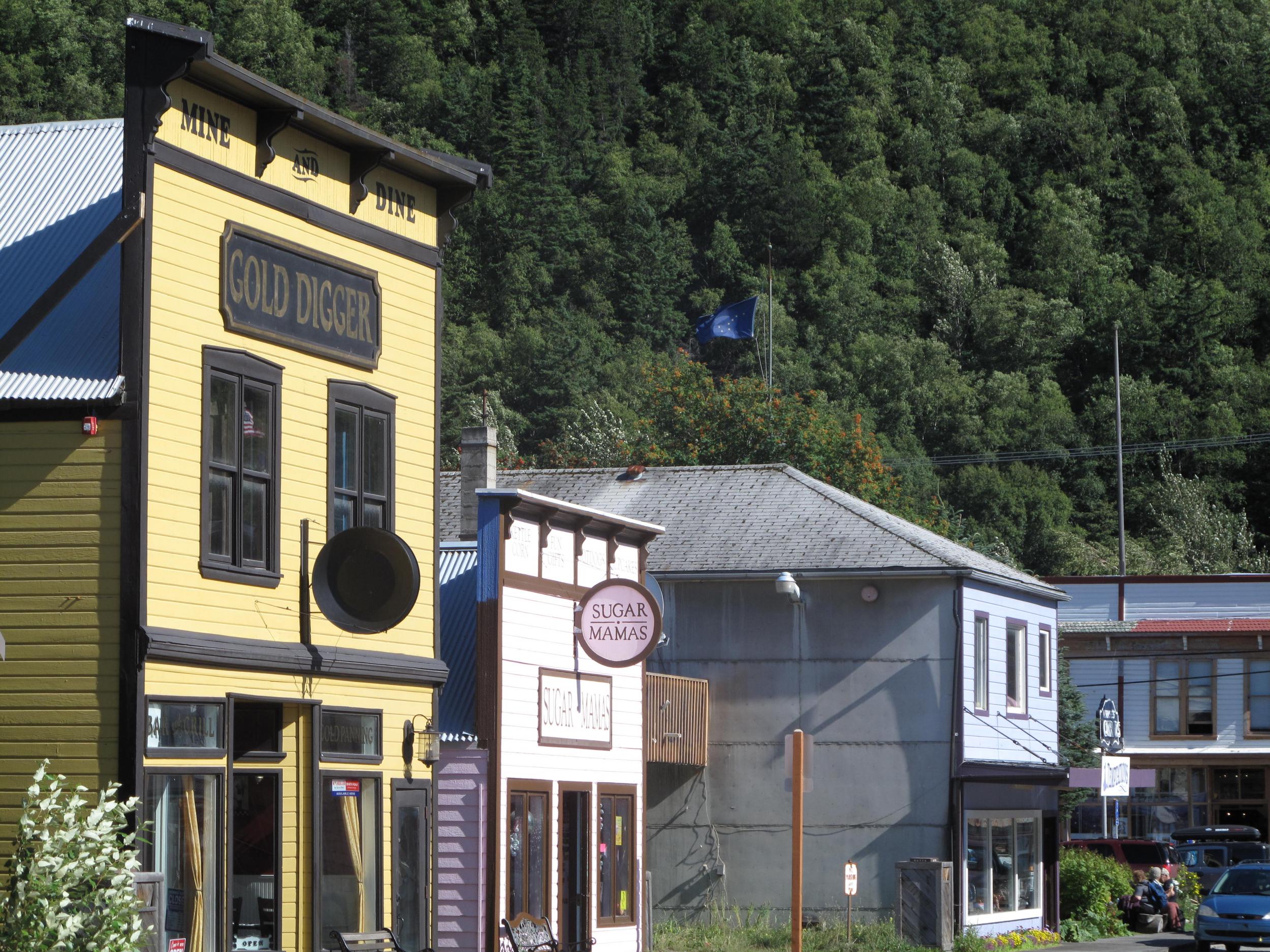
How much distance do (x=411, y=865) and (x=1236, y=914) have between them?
1506cm

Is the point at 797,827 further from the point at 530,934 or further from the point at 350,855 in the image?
the point at 530,934

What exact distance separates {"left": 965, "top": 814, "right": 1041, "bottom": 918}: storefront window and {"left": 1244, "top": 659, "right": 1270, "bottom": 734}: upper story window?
16.2 m

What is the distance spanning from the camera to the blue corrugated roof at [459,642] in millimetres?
24672

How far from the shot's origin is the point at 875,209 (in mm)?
121875

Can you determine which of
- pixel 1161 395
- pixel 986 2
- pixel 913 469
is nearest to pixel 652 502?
pixel 913 469

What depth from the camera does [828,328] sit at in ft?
363

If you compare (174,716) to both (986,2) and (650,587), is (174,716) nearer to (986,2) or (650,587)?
(650,587)

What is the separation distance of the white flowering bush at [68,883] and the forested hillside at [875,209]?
176 ft

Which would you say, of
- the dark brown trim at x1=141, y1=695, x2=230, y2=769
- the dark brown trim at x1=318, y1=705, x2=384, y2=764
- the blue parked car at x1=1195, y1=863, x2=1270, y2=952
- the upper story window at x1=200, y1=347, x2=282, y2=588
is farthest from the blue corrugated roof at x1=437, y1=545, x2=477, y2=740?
the blue parked car at x1=1195, y1=863, x2=1270, y2=952

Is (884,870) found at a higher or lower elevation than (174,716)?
lower

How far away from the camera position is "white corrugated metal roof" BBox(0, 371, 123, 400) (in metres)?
17.2

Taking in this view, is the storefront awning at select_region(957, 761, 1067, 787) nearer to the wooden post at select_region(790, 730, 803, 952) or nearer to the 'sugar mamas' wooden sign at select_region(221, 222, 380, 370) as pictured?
the wooden post at select_region(790, 730, 803, 952)

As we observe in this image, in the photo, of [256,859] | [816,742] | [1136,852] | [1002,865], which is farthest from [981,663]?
[256,859]

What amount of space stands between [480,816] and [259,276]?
8012 millimetres
